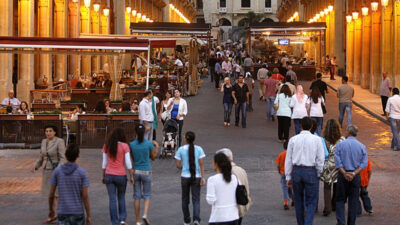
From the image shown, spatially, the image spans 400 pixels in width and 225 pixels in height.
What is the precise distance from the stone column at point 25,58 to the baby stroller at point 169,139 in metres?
11.9

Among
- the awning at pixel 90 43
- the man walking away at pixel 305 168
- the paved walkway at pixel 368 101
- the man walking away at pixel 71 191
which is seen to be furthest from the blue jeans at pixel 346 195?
the paved walkway at pixel 368 101

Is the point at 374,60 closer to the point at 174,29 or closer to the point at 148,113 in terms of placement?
the point at 174,29

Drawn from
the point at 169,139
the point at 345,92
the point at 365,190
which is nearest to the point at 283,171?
the point at 365,190

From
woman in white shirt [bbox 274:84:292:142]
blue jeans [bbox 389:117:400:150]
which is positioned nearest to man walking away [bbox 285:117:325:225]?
blue jeans [bbox 389:117:400:150]

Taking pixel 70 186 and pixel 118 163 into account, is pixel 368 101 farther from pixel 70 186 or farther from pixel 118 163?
pixel 70 186

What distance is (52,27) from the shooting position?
33562 mm

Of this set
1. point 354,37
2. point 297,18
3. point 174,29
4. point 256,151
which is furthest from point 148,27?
point 297,18

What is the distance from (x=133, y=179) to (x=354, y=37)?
33.1 m

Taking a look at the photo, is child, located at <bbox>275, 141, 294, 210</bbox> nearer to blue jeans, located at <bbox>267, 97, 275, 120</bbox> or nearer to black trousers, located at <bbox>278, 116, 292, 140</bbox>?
black trousers, located at <bbox>278, 116, 292, 140</bbox>

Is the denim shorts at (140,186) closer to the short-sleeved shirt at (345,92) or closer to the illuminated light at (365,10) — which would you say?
the short-sleeved shirt at (345,92)

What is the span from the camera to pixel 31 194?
13.5 metres

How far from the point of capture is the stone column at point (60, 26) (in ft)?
110

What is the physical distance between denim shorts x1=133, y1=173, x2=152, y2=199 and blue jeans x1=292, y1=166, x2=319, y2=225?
216 centimetres

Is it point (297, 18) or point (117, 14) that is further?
point (297, 18)
